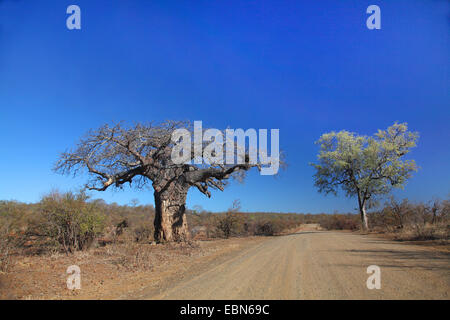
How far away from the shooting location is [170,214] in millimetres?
13180

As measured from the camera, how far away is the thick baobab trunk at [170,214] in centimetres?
1288

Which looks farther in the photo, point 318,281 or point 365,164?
point 365,164

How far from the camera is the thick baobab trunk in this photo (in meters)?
12.9

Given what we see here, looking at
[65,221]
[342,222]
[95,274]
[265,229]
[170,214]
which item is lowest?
[342,222]

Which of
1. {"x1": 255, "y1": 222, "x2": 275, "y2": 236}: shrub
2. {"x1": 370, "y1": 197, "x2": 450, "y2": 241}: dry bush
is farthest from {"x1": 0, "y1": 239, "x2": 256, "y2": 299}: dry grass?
{"x1": 255, "y1": 222, "x2": 275, "y2": 236}: shrub

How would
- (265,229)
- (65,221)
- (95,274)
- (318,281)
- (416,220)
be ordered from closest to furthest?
(318,281) < (95,274) < (65,221) < (416,220) < (265,229)

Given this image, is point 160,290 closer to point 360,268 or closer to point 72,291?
point 72,291

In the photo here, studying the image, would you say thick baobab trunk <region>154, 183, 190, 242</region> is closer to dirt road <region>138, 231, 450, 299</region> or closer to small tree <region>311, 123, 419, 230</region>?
dirt road <region>138, 231, 450, 299</region>

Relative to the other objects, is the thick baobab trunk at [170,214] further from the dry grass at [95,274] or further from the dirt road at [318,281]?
the dirt road at [318,281]

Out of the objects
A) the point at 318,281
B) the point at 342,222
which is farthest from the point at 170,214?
the point at 342,222

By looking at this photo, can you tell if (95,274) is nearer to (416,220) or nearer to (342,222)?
(416,220)

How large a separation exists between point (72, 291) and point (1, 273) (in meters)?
2.09
